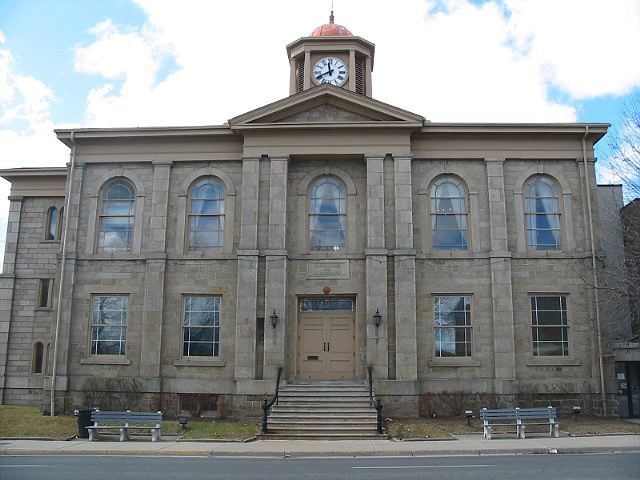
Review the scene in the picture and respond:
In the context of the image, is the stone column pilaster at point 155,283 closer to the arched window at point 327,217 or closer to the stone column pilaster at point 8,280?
the arched window at point 327,217

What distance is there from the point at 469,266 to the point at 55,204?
1647cm

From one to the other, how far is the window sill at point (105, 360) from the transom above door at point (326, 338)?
5.89 meters

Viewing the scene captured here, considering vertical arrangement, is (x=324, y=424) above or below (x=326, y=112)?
below

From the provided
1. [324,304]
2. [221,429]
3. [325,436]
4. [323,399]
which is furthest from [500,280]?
[221,429]

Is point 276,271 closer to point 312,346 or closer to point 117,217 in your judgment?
point 312,346

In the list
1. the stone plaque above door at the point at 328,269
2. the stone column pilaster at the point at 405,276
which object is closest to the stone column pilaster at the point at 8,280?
the stone plaque above door at the point at 328,269

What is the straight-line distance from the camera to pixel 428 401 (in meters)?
20.6

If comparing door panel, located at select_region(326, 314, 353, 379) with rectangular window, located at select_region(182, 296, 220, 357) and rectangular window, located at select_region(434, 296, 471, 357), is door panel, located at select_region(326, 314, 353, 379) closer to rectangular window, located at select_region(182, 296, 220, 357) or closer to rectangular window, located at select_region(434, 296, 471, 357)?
rectangular window, located at select_region(434, 296, 471, 357)

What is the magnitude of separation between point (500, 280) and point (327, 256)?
5.79 metres

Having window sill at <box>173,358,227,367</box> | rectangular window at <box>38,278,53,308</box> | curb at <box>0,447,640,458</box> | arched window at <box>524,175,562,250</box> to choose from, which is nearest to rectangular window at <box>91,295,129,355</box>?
window sill at <box>173,358,227,367</box>

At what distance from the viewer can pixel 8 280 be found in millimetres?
25531

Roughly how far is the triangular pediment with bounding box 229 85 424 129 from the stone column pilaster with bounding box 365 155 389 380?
4.83 feet

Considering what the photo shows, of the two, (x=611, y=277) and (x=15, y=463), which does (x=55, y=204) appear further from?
(x=611, y=277)

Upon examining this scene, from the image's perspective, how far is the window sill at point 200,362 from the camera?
69.7 ft
